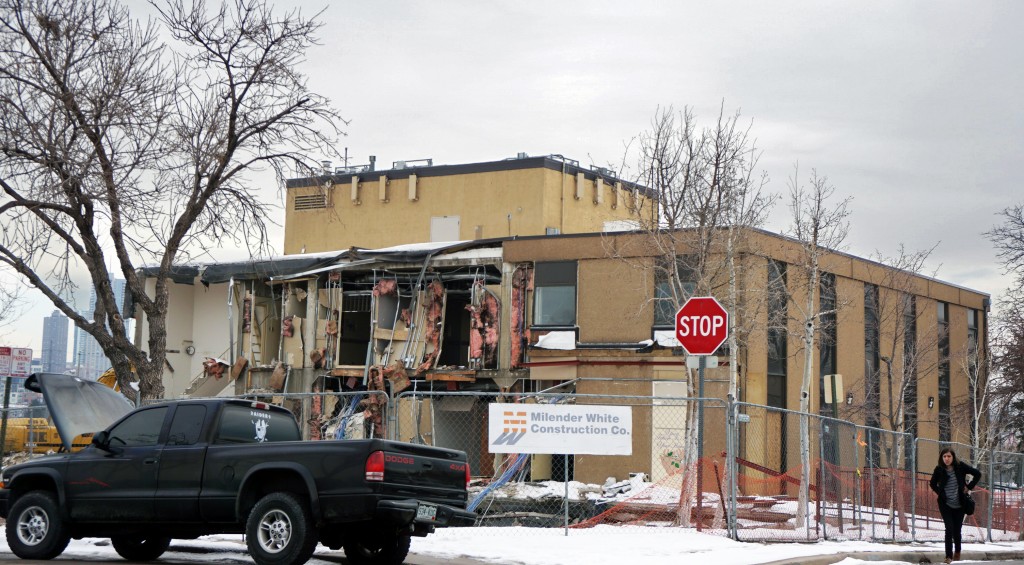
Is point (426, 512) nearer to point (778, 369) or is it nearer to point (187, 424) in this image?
point (187, 424)

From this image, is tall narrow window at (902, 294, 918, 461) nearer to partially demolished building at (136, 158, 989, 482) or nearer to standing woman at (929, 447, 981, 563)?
partially demolished building at (136, 158, 989, 482)

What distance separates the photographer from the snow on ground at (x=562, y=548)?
13.2 m

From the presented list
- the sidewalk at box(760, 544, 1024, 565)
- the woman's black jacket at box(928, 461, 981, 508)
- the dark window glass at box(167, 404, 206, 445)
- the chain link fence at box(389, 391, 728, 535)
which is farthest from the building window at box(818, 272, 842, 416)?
the dark window glass at box(167, 404, 206, 445)

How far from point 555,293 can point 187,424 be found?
24383mm

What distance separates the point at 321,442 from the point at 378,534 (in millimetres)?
1627

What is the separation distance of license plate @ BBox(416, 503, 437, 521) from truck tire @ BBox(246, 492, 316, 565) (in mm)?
1066

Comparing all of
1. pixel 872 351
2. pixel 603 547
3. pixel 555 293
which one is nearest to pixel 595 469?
pixel 555 293

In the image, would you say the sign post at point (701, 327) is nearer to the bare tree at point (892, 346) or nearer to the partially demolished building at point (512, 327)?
the partially demolished building at point (512, 327)

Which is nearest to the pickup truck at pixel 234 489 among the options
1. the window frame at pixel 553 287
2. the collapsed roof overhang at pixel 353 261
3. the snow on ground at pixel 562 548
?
the snow on ground at pixel 562 548

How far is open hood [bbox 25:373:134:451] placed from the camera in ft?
→ 56.4

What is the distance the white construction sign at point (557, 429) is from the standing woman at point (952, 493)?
16.9ft

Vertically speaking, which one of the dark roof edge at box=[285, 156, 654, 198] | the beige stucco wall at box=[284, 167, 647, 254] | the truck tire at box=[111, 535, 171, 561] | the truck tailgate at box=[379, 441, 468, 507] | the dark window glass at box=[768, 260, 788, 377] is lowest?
the truck tire at box=[111, 535, 171, 561]

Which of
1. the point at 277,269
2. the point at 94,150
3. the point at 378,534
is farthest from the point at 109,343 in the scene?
the point at 277,269

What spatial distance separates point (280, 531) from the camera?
11.5 meters
